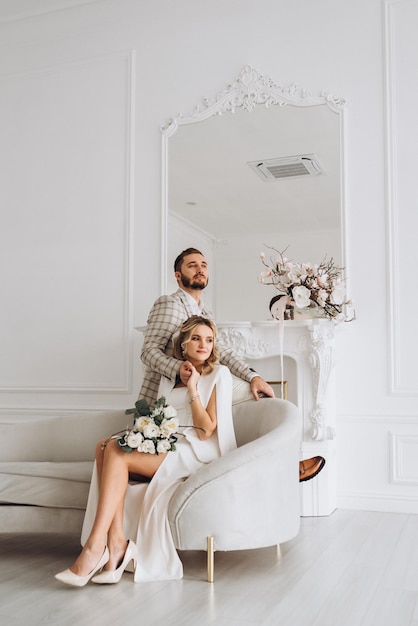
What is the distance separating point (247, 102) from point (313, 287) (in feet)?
4.82

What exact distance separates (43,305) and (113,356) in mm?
770

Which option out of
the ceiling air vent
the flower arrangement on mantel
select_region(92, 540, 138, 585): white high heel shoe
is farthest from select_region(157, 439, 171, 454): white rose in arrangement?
the ceiling air vent

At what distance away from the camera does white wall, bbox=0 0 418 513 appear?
14.5 ft

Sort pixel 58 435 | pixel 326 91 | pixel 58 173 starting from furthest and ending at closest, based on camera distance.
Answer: pixel 58 173 → pixel 326 91 → pixel 58 435

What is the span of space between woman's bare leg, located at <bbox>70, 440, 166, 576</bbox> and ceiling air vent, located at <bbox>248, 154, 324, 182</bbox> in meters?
2.40

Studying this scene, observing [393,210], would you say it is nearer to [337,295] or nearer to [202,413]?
[337,295]

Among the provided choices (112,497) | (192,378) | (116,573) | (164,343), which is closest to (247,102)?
(164,343)

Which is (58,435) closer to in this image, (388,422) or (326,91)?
(388,422)

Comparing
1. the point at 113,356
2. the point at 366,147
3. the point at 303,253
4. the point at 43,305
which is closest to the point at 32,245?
the point at 43,305

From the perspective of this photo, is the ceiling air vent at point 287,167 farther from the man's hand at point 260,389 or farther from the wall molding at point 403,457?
the wall molding at point 403,457

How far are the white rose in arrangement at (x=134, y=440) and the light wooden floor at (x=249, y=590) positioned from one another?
56cm

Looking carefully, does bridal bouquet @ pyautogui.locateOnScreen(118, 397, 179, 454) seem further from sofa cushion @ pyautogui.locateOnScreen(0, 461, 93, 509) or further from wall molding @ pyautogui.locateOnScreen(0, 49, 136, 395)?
wall molding @ pyautogui.locateOnScreen(0, 49, 136, 395)

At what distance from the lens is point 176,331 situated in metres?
3.98

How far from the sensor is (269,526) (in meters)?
2.99
